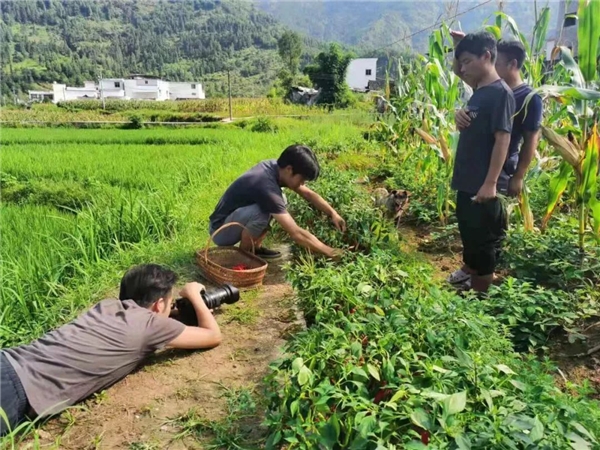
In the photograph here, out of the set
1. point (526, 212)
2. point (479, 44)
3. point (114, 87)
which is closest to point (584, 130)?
point (526, 212)

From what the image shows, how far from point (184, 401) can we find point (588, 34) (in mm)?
3142

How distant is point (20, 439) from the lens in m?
1.82

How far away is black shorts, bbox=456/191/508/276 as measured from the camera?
9.47 ft

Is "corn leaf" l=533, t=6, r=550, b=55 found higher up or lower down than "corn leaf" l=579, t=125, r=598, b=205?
higher up

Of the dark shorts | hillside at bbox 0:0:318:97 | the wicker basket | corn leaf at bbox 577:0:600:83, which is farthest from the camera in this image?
hillside at bbox 0:0:318:97

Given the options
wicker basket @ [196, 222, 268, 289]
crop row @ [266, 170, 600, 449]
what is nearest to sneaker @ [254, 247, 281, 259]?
wicker basket @ [196, 222, 268, 289]

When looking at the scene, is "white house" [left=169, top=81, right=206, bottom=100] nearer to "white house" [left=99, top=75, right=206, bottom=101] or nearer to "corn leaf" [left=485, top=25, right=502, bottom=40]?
"white house" [left=99, top=75, right=206, bottom=101]

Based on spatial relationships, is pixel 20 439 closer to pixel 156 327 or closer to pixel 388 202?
pixel 156 327

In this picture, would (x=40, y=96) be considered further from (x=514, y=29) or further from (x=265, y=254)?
(x=514, y=29)

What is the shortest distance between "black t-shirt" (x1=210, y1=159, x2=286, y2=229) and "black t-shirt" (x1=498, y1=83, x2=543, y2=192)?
5.39 feet

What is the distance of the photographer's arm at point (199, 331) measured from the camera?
2.35 m

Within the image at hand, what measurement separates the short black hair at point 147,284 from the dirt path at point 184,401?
39cm

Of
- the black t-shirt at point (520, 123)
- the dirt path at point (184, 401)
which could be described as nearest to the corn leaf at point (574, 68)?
the black t-shirt at point (520, 123)

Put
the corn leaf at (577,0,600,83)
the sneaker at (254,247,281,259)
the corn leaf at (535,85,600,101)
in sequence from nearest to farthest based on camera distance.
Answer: the corn leaf at (535,85,600,101), the corn leaf at (577,0,600,83), the sneaker at (254,247,281,259)
